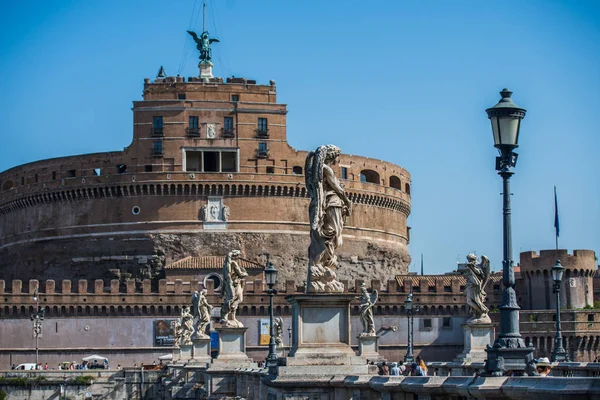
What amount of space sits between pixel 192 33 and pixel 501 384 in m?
81.1

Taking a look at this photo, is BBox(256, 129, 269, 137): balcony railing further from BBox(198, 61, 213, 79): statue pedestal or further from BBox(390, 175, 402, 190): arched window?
BBox(390, 175, 402, 190): arched window

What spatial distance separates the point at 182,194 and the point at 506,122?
68.1 metres

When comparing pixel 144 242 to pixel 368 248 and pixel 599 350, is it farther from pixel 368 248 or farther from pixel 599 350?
pixel 599 350

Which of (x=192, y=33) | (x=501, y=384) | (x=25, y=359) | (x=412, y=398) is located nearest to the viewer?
(x=501, y=384)

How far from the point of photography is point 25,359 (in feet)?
239

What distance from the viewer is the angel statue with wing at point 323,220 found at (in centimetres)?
1616

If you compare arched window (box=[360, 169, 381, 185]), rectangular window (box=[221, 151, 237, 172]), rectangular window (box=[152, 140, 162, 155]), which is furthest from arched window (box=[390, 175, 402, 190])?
rectangular window (box=[152, 140, 162, 155])

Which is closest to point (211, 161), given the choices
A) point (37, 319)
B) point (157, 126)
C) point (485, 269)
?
point (157, 126)

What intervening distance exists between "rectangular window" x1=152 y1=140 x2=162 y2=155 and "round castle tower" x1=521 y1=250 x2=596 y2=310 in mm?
25063

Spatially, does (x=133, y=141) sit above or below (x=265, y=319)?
above

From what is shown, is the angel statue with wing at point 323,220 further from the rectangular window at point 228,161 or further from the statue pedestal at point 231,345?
the rectangular window at point 228,161

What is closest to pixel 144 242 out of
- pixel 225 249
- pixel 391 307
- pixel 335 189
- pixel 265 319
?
pixel 225 249

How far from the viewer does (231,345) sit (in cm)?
2697

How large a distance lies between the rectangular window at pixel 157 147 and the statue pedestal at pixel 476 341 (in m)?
56.7
